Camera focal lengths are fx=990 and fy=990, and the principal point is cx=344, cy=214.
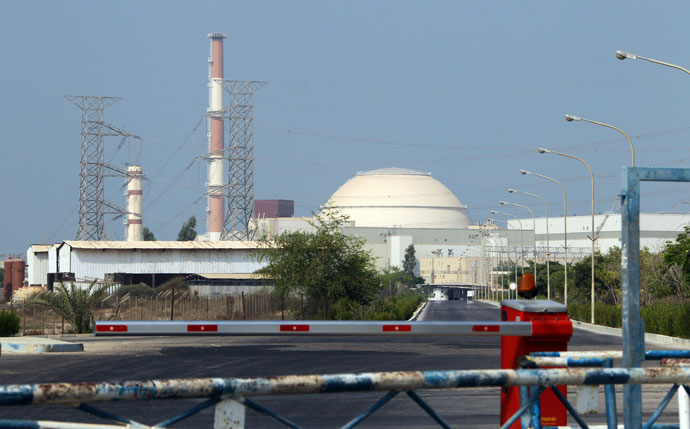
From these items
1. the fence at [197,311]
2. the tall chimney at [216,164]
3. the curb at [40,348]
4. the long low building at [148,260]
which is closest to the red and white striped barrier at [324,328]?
the curb at [40,348]

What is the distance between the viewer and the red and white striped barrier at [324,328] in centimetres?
775

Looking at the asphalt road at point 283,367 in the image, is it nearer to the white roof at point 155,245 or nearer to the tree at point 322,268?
the tree at point 322,268

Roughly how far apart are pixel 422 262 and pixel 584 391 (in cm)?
18130

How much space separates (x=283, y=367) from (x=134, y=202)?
490 ft

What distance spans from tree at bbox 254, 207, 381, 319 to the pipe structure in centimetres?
11971

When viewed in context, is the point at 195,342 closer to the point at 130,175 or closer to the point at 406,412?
the point at 406,412

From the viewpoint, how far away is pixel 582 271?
8312cm

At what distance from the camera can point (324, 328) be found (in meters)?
7.68

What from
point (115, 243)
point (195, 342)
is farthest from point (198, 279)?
point (195, 342)

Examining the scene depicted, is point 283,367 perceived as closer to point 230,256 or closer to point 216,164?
point 230,256

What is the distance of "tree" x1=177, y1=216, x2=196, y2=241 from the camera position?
18894 cm

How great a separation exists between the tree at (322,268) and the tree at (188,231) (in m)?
144

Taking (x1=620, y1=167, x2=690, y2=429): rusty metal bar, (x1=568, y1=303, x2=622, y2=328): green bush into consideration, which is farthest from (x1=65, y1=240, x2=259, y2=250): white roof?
(x1=620, y1=167, x2=690, y2=429): rusty metal bar

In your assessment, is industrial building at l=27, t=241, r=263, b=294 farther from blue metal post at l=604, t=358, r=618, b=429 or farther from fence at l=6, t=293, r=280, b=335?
blue metal post at l=604, t=358, r=618, b=429
